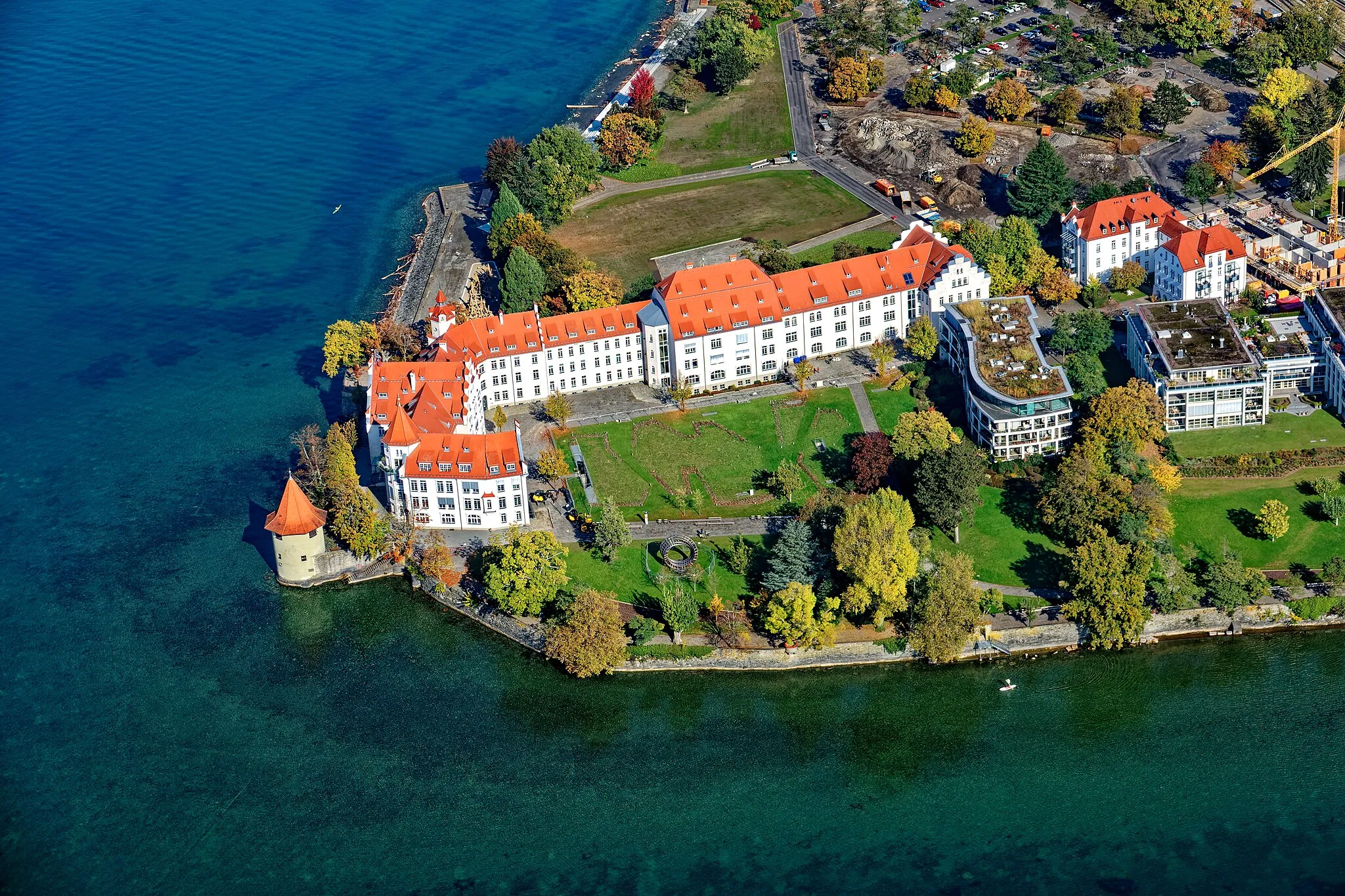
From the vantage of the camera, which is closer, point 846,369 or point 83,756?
point 83,756

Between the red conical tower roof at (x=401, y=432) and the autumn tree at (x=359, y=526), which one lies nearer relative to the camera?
the autumn tree at (x=359, y=526)

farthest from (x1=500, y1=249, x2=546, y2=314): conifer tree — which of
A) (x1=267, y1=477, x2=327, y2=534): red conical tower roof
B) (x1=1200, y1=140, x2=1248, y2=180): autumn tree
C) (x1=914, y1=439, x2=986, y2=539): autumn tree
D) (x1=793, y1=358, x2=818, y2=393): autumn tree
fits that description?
(x1=1200, y1=140, x2=1248, y2=180): autumn tree

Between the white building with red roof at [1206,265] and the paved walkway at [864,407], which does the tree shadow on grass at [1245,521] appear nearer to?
the white building with red roof at [1206,265]

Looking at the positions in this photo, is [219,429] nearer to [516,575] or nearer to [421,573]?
[421,573]

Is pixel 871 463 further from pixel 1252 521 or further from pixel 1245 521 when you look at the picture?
pixel 1252 521

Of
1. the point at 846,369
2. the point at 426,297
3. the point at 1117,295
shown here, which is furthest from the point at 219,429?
the point at 1117,295

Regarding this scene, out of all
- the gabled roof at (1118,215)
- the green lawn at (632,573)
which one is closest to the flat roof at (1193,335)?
the gabled roof at (1118,215)

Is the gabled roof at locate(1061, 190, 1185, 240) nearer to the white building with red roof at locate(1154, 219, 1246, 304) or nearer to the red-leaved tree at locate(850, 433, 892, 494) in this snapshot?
the white building with red roof at locate(1154, 219, 1246, 304)
